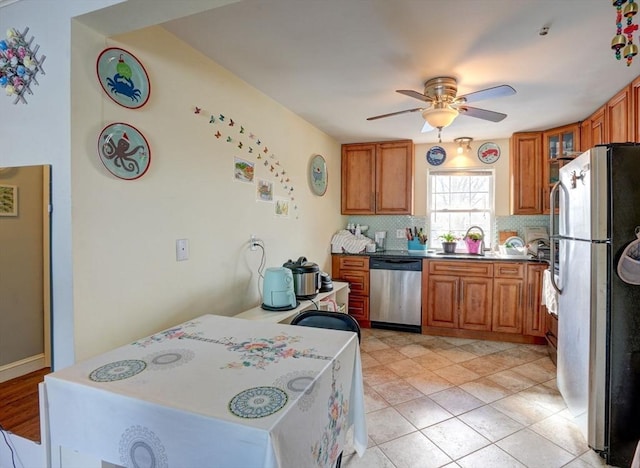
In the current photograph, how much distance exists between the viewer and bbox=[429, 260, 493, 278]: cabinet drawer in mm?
3756

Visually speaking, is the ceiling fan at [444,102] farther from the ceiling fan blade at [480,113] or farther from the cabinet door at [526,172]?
the cabinet door at [526,172]

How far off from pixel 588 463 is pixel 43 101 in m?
3.18

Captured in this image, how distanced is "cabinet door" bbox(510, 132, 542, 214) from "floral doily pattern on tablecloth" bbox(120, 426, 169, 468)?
4.14 meters

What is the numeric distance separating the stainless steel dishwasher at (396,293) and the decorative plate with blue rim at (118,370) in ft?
10.4

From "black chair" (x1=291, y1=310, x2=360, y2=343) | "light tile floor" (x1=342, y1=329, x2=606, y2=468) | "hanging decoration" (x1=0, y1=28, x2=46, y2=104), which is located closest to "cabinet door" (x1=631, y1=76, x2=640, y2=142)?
"light tile floor" (x1=342, y1=329, x2=606, y2=468)

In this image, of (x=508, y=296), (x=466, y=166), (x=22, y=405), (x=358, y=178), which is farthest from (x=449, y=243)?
(x=22, y=405)

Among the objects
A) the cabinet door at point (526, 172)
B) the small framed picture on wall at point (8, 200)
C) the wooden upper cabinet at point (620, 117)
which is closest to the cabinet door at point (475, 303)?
the cabinet door at point (526, 172)

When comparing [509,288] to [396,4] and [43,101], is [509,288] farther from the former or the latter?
[43,101]

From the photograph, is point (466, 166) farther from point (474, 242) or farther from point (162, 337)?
point (162, 337)

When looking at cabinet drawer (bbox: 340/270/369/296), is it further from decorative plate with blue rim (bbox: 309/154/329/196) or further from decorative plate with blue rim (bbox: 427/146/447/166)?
decorative plate with blue rim (bbox: 427/146/447/166)

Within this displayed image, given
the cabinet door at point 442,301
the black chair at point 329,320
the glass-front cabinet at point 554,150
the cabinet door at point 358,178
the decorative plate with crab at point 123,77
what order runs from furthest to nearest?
the cabinet door at point 358,178, the cabinet door at point 442,301, the glass-front cabinet at point 554,150, the black chair at point 329,320, the decorative plate with crab at point 123,77

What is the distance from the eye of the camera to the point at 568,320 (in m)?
2.28

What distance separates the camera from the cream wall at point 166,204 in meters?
1.47

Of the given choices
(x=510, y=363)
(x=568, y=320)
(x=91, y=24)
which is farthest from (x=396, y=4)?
(x=510, y=363)
